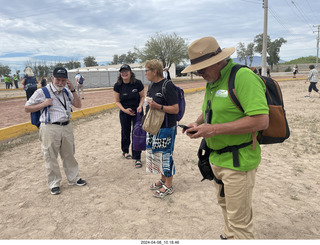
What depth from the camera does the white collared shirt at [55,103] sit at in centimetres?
332

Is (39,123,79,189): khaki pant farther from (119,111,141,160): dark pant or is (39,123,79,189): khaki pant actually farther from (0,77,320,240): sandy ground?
(119,111,141,160): dark pant

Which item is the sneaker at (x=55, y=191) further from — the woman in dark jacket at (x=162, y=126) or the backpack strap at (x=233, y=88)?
the backpack strap at (x=233, y=88)

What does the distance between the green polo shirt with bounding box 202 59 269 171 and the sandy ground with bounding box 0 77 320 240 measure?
4.01 ft

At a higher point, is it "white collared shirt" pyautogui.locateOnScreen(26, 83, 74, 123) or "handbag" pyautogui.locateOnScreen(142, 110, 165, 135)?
"white collared shirt" pyautogui.locateOnScreen(26, 83, 74, 123)

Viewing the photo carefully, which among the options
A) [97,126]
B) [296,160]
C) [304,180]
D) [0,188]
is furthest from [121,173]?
[97,126]

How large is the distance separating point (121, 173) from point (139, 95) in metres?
1.49

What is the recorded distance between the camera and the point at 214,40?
73.1 inches

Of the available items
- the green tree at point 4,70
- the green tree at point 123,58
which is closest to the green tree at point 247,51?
the green tree at point 123,58

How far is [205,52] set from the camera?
1.79m

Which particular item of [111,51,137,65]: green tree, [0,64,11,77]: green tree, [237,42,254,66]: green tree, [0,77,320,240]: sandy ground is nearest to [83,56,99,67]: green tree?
[111,51,137,65]: green tree

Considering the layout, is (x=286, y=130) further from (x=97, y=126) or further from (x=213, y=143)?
(x=97, y=126)

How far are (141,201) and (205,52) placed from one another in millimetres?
2329

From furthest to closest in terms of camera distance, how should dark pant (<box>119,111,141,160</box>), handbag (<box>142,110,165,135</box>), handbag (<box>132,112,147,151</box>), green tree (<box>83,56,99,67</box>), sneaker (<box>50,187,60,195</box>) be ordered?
green tree (<box>83,56,99,67</box>)
dark pant (<box>119,111,141,160</box>)
handbag (<box>132,112,147,151</box>)
sneaker (<box>50,187,60,195</box>)
handbag (<box>142,110,165,135</box>)

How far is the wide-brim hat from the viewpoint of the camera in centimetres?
177
